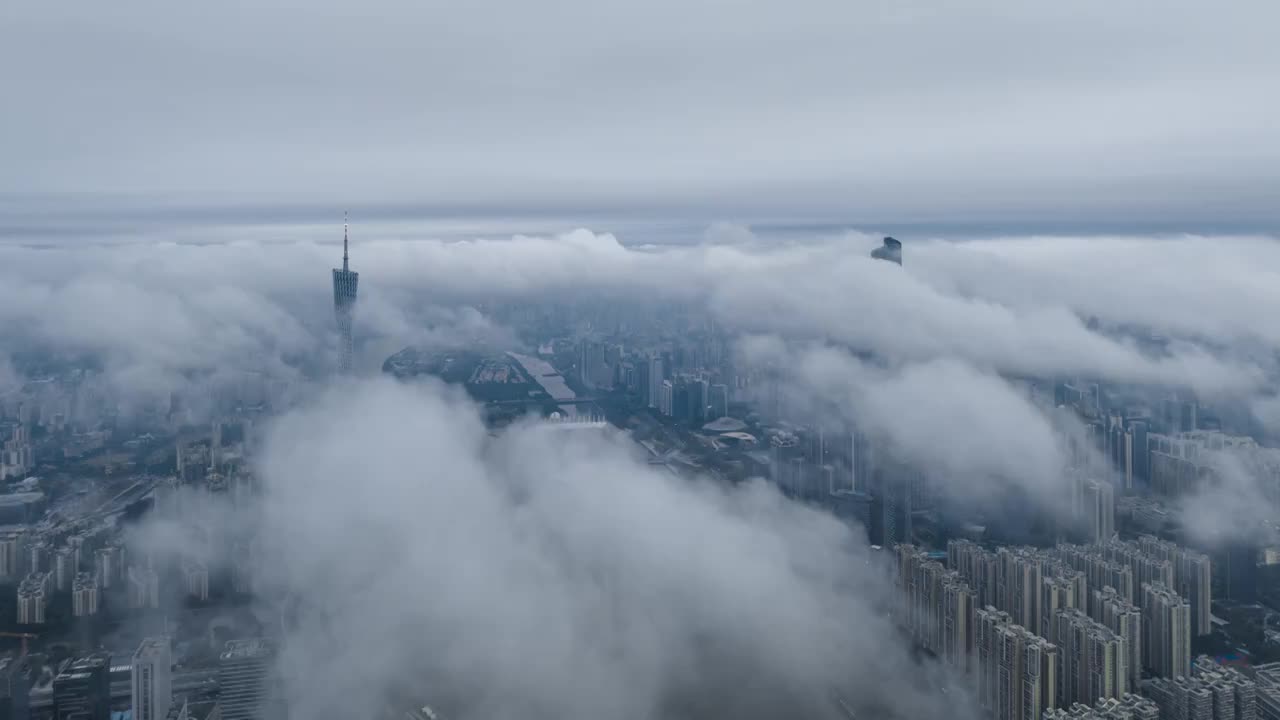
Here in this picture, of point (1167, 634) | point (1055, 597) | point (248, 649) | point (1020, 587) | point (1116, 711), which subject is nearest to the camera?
point (1116, 711)

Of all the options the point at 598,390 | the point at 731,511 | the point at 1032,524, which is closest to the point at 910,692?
the point at 731,511

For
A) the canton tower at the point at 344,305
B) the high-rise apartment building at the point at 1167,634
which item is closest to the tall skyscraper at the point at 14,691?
the canton tower at the point at 344,305

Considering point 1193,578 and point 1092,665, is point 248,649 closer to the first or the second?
point 1092,665

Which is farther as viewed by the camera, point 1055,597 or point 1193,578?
point 1193,578

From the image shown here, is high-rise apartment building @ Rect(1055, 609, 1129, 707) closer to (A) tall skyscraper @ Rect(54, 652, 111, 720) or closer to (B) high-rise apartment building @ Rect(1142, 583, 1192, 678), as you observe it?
(B) high-rise apartment building @ Rect(1142, 583, 1192, 678)

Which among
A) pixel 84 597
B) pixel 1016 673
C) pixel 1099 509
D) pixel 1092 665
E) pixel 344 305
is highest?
pixel 344 305

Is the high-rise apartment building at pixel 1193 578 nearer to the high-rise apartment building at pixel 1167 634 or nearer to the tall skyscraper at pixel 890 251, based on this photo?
the high-rise apartment building at pixel 1167 634

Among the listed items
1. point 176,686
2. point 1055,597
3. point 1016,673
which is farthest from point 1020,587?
point 176,686
